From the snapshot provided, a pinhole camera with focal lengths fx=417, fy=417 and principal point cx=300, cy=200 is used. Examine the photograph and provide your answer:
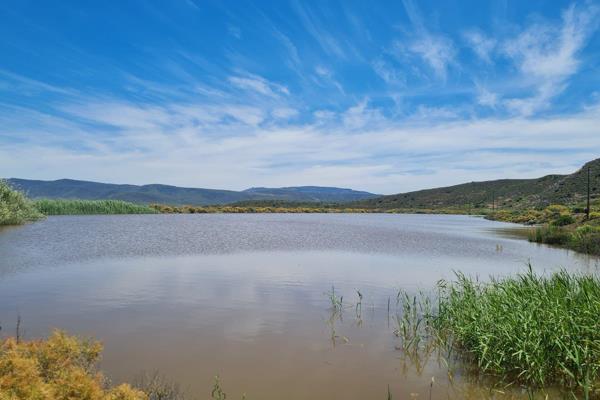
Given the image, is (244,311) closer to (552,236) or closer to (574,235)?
(574,235)

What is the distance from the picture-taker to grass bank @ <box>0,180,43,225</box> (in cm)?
3725

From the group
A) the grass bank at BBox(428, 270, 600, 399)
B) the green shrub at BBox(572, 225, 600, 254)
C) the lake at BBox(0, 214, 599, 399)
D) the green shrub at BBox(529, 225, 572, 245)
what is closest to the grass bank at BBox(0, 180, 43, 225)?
the lake at BBox(0, 214, 599, 399)

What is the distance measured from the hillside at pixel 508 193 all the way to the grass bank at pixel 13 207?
7627 cm

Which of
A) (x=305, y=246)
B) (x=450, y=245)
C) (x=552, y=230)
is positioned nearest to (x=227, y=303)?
(x=305, y=246)

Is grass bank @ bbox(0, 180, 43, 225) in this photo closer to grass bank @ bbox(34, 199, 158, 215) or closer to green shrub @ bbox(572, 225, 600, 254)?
grass bank @ bbox(34, 199, 158, 215)

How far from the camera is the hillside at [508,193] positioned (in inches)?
3061

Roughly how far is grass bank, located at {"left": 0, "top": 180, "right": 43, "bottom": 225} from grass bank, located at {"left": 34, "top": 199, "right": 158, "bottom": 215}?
1451 centimetres

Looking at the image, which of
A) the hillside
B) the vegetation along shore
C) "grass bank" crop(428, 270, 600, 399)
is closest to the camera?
the vegetation along shore

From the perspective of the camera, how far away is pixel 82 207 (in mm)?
62406

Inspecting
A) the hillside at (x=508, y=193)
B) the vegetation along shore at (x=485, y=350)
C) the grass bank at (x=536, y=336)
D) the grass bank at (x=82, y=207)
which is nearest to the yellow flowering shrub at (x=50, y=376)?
the vegetation along shore at (x=485, y=350)

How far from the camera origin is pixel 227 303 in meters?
11.8

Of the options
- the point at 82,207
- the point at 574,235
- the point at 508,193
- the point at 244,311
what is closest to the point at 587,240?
the point at 574,235

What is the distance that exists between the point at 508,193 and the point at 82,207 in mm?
101654

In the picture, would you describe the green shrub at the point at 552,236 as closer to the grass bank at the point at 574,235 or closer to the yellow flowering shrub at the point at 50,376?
the grass bank at the point at 574,235
